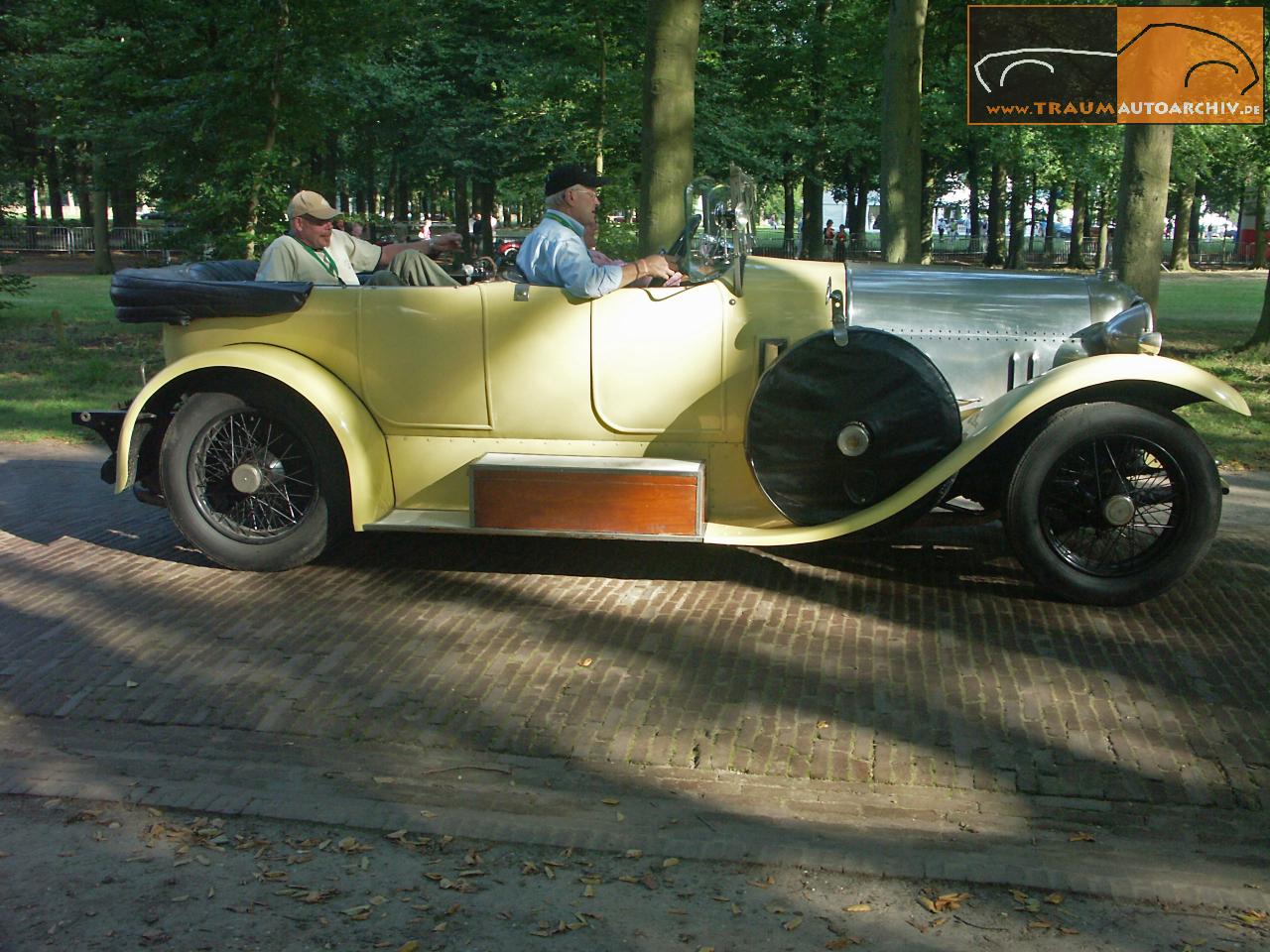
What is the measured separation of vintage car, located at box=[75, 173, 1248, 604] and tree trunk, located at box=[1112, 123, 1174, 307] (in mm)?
4865

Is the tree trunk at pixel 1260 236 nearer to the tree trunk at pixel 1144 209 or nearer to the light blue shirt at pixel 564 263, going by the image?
the tree trunk at pixel 1144 209

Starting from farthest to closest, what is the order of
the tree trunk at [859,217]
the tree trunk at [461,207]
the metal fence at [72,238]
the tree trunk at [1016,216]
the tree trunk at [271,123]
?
1. the metal fence at [72,238]
2. the tree trunk at [859,217]
3. the tree trunk at [1016,216]
4. the tree trunk at [461,207]
5. the tree trunk at [271,123]

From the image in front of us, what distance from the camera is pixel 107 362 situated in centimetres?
1269

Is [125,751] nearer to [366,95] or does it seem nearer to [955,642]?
[955,642]

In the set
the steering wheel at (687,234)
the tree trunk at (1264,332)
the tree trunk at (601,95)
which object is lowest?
the tree trunk at (1264,332)

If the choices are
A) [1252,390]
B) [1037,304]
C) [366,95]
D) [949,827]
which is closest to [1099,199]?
[366,95]

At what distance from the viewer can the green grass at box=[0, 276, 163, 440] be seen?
9891 mm

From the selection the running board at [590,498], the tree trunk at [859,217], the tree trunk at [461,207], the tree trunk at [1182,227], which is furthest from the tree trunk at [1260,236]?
the running board at [590,498]

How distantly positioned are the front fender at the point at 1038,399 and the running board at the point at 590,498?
0.85 ft

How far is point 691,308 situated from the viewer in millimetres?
5387

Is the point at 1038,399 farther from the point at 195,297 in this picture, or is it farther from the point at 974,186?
the point at 974,186

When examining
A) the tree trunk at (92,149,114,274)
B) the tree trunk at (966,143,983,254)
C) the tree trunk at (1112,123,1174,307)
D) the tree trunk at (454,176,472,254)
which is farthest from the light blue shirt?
the tree trunk at (966,143,983,254)

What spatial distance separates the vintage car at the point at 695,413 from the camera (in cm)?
509

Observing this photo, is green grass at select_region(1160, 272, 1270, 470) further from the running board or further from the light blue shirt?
the light blue shirt
